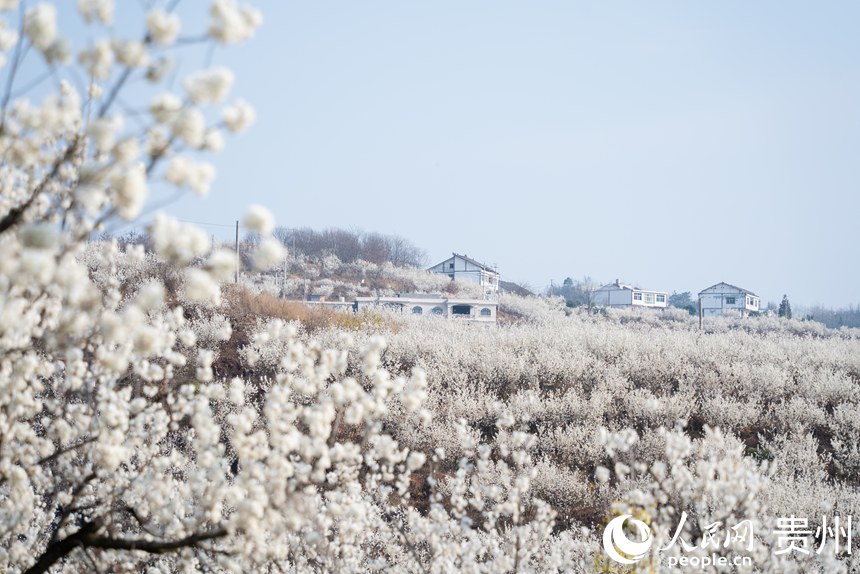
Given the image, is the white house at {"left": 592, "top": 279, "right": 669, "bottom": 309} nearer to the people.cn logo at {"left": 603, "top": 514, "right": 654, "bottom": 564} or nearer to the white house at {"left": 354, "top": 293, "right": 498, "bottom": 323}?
the white house at {"left": 354, "top": 293, "right": 498, "bottom": 323}

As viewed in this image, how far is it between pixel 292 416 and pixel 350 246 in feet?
212

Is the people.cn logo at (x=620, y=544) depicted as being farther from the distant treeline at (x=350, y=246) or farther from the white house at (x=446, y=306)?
the distant treeline at (x=350, y=246)

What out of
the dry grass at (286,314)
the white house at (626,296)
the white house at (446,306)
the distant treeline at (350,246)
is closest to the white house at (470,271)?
the distant treeline at (350,246)

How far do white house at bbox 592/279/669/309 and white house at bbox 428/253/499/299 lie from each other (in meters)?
17.6

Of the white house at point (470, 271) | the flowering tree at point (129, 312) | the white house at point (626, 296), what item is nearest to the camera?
the flowering tree at point (129, 312)

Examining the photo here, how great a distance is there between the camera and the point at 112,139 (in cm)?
146

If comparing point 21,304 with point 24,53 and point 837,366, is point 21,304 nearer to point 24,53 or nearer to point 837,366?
point 24,53

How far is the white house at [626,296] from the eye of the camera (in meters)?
69.9

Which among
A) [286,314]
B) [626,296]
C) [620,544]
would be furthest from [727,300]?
[620,544]

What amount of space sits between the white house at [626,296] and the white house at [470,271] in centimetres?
1762

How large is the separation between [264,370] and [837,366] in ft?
32.4

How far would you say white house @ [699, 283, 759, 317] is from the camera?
65.9m

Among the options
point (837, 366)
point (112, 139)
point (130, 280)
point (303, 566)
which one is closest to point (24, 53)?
point (112, 139)

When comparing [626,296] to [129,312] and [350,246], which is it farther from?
[129,312]
